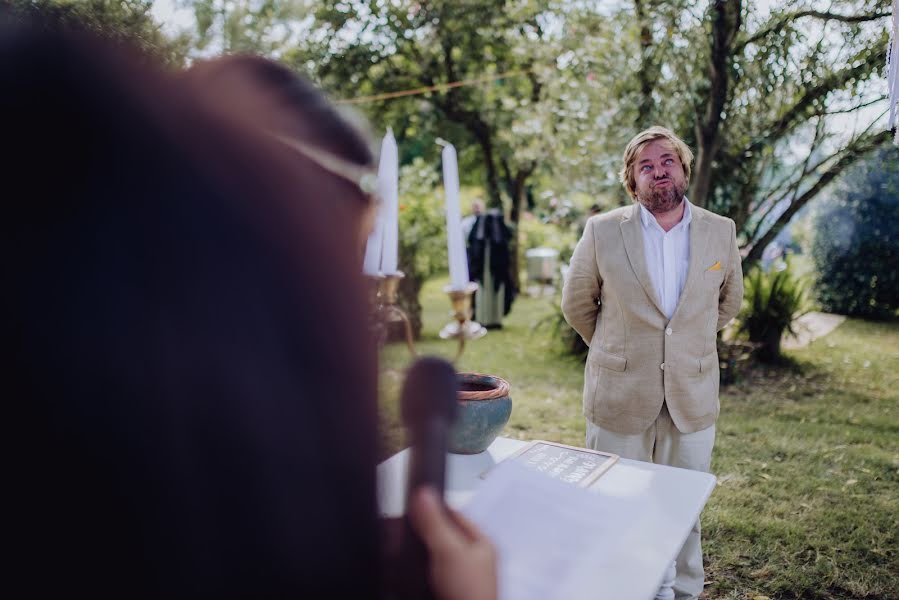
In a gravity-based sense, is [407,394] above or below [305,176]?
below

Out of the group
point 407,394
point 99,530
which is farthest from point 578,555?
point 99,530

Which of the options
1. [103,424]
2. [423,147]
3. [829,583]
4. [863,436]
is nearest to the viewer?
[103,424]

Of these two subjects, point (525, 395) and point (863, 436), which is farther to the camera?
point (525, 395)

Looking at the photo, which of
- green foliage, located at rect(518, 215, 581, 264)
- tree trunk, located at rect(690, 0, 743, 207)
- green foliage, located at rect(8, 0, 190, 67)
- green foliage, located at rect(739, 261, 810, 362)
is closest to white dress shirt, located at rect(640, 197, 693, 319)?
green foliage, located at rect(8, 0, 190, 67)

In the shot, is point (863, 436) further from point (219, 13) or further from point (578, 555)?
point (219, 13)

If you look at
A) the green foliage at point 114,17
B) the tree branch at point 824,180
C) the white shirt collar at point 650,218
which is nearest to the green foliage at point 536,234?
the tree branch at point 824,180

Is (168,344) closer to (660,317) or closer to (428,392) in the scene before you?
(428,392)

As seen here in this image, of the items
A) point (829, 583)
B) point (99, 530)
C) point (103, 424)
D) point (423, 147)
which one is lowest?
point (829, 583)

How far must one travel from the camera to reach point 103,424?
588 mm

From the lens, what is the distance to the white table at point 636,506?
132cm

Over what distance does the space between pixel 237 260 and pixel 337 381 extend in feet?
Answer: 0.50

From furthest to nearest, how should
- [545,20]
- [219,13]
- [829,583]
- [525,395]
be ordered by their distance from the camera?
1. [545,20]
2. [525,395]
3. [829,583]
4. [219,13]

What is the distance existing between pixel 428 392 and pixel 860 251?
43.2 ft

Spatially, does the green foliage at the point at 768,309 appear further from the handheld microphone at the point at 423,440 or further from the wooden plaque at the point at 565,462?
the handheld microphone at the point at 423,440
